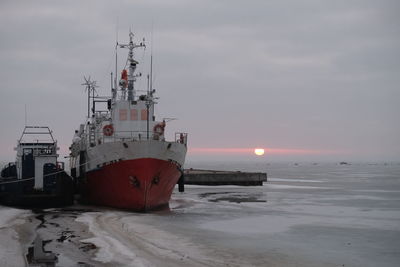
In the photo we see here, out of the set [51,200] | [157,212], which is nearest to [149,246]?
[157,212]

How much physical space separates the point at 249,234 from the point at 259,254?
4.39 meters

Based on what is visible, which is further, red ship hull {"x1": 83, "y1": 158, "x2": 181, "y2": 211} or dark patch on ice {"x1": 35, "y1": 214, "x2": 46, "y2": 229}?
red ship hull {"x1": 83, "y1": 158, "x2": 181, "y2": 211}

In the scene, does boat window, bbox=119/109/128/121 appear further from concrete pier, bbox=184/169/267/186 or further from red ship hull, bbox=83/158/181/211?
concrete pier, bbox=184/169/267/186

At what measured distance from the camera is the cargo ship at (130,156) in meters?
26.0

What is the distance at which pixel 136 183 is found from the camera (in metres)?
26.0

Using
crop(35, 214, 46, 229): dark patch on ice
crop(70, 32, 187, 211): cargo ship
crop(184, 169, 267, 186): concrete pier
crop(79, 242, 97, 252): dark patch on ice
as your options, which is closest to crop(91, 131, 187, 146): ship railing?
crop(70, 32, 187, 211): cargo ship

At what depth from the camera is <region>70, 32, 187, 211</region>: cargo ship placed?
2598 cm

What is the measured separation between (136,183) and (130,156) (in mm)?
1545

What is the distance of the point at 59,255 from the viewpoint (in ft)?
46.0

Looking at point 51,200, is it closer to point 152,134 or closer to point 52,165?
point 52,165

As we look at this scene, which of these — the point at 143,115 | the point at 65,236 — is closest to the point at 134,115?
the point at 143,115

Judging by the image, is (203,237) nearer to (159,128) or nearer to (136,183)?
(136,183)

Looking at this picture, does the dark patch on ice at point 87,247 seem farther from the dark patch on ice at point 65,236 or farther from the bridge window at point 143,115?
the bridge window at point 143,115

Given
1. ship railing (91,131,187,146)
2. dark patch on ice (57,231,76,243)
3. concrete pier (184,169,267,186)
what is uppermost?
ship railing (91,131,187,146)
